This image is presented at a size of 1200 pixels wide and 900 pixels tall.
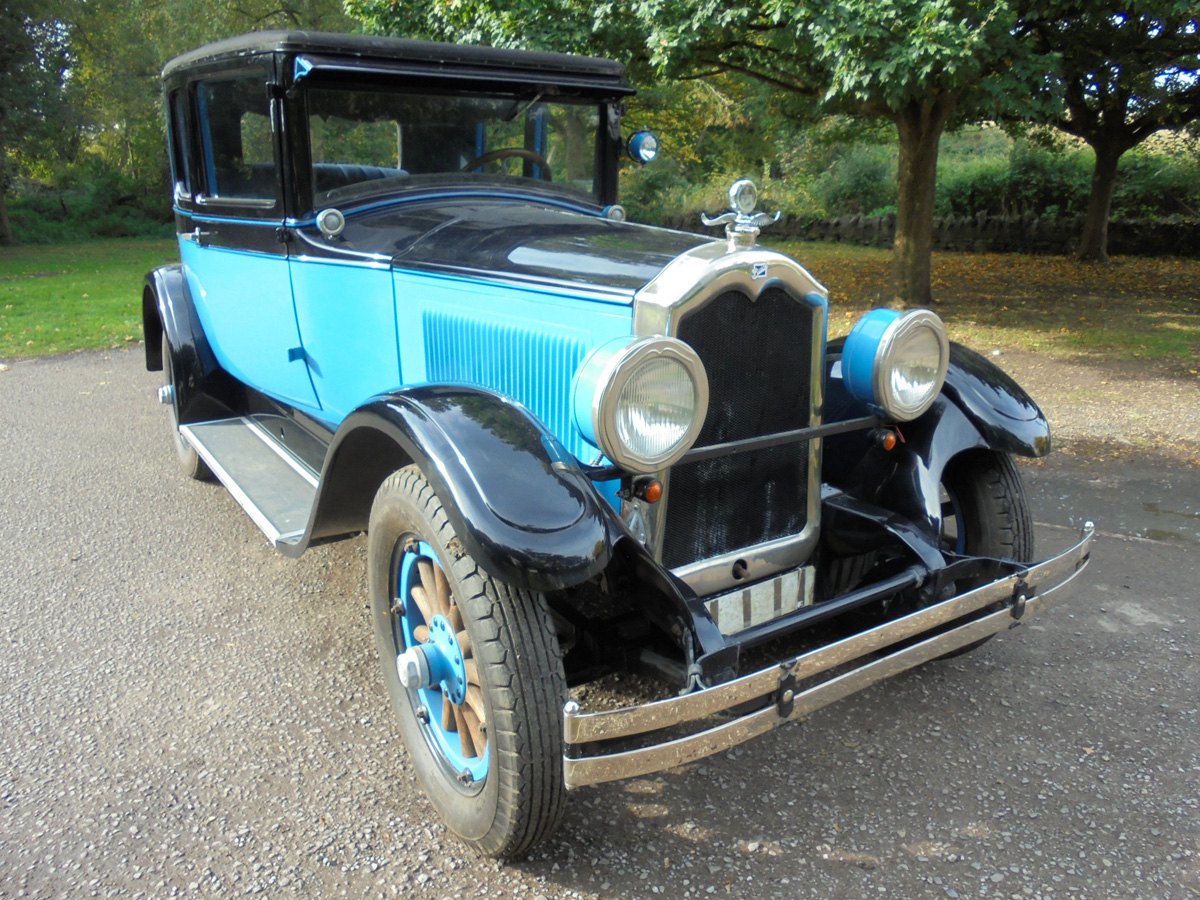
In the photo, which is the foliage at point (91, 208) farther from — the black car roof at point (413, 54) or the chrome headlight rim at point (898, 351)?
the chrome headlight rim at point (898, 351)

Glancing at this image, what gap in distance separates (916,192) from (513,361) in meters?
8.02

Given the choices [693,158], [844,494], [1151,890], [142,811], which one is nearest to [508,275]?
[844,494]

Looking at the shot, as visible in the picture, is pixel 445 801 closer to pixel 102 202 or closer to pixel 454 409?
pixel 454 409

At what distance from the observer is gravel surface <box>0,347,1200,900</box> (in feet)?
6.50

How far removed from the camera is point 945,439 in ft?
8.32

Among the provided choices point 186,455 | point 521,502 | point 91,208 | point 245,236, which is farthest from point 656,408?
point 91,208

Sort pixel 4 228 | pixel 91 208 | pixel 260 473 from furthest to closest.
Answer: pixel 91 208 < pixel 4 228 < pixel 260 473

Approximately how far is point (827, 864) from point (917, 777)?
44cm

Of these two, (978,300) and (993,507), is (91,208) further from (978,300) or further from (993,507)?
(993,507)

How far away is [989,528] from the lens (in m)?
2.63

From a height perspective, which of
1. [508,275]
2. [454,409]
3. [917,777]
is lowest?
[917,777]

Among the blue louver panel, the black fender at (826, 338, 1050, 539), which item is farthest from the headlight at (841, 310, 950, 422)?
the blue louver panel

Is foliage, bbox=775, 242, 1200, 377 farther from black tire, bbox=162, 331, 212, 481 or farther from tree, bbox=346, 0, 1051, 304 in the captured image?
black tire, bbox=162, 331, 212, 481

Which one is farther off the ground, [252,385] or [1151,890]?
[252,385]
